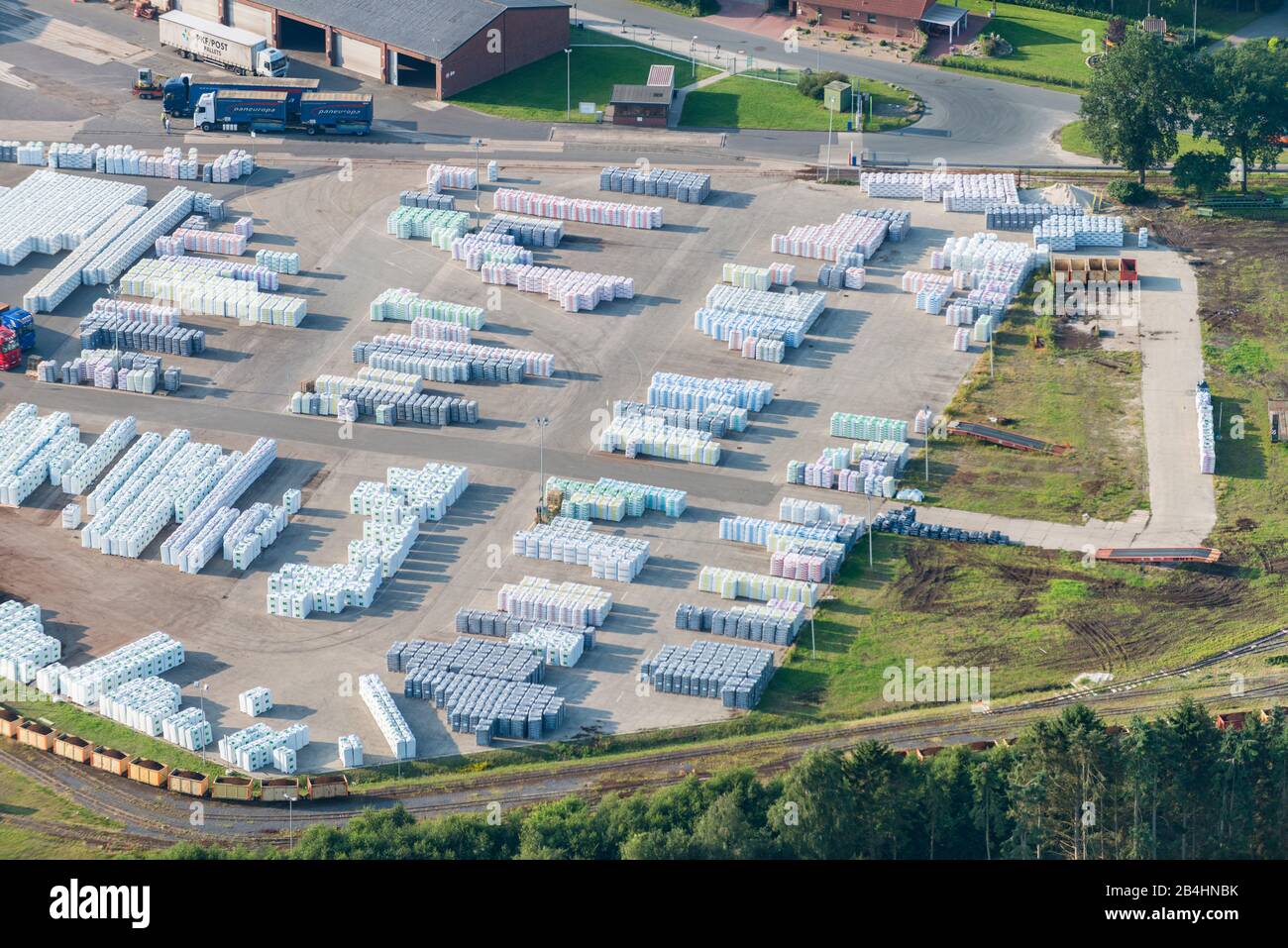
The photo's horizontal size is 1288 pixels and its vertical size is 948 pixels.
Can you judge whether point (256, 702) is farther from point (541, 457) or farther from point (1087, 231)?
point (1087, 231)

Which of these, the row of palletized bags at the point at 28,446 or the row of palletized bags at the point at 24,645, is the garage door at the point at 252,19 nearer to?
the row of palletized bags at the point at 28,446

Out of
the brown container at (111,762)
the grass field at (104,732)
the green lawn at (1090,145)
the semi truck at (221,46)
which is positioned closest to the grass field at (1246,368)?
the green lawn at (1090,145)

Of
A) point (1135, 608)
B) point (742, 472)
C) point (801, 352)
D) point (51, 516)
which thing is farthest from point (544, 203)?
point (1135, 608)

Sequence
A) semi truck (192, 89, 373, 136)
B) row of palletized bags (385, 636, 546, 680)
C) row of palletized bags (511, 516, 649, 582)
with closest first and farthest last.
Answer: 1. row of palletized bags (385, 636, 546, 680)
2. row of palletized bags (511, 516, 649, 582)
3. semi truck (192, 89, 373, 136)

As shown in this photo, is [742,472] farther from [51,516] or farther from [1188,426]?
[51,516]

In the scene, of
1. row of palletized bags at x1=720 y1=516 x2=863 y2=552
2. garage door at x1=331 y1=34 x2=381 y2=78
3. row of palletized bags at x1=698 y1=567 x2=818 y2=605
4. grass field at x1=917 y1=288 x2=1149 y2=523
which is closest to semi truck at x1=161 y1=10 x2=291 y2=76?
garage door at x1=331 y1=34 x2=381 y2=78

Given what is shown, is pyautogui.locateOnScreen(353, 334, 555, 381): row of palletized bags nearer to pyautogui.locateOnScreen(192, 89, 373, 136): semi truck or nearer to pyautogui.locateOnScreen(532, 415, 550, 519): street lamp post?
pyautogui.locateOnScreen(532, 415, 550, 519): street lamp post
